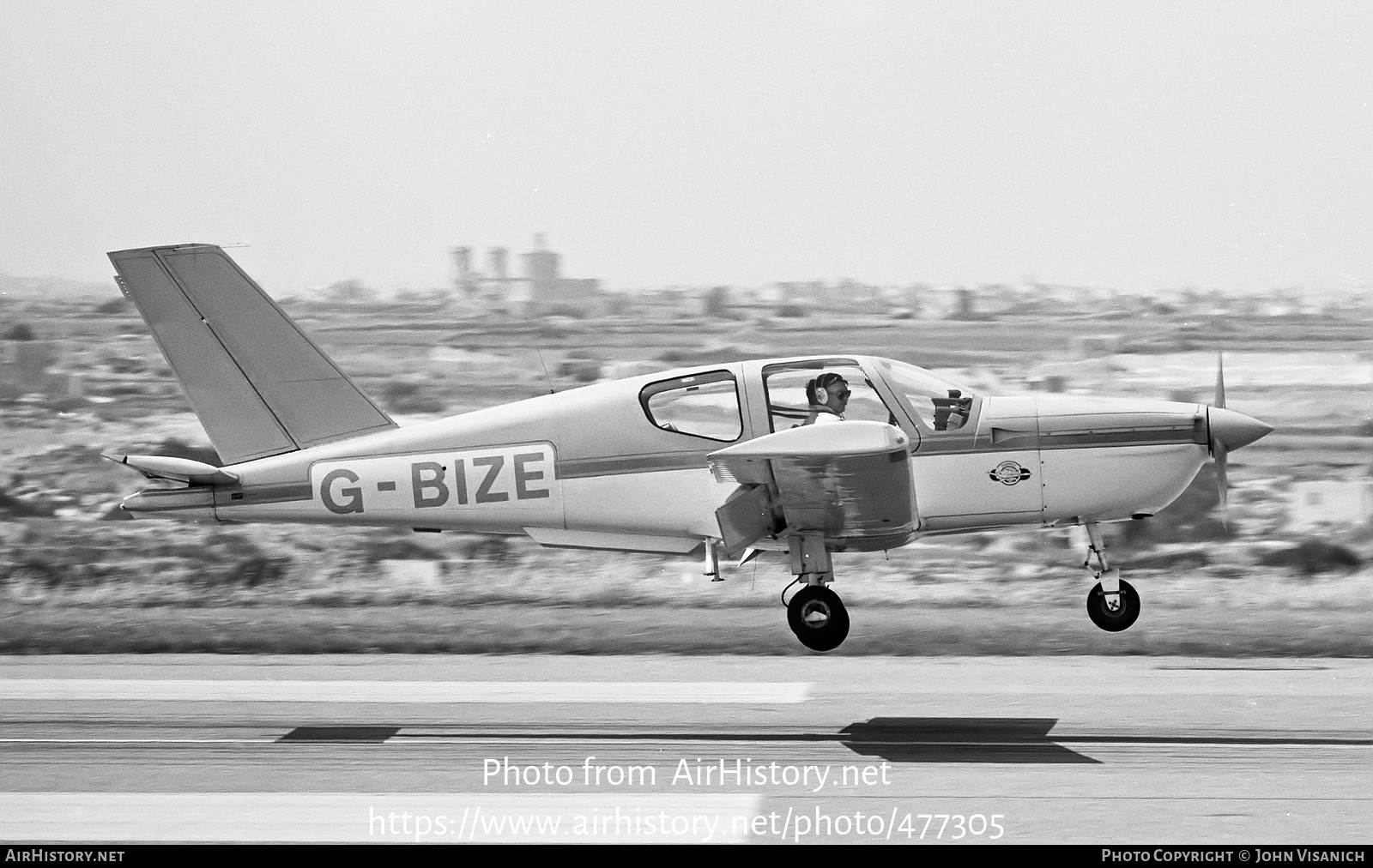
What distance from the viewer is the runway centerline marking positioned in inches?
393

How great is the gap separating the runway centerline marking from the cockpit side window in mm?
2431

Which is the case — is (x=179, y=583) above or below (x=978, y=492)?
below

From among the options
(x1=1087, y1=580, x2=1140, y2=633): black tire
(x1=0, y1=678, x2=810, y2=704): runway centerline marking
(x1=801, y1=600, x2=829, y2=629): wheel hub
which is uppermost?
(x1=801, y1=600, x2=829, y2=629): wheel hub

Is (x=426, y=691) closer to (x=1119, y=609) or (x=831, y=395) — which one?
(x=831, y=395)

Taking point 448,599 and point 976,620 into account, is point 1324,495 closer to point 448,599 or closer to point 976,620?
point 976,620

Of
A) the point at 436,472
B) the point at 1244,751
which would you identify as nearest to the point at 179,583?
the point at 436,472

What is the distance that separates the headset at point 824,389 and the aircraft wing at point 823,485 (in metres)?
0.64

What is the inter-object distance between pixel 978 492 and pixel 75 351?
16449 mm

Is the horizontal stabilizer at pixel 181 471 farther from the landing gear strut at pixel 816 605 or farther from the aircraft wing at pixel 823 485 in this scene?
the landing gear strut at pixel 816 605

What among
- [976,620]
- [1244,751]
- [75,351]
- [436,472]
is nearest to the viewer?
[1244,751]

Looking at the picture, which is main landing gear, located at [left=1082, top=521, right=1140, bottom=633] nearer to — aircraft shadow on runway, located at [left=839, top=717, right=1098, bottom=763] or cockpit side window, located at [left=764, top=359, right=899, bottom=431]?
Result: aircraft shadow on runway, located at [left=839, top=717, right=1098, bottom=763]

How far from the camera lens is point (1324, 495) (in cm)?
1562

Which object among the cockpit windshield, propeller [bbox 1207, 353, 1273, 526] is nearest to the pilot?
the cockpit windshield

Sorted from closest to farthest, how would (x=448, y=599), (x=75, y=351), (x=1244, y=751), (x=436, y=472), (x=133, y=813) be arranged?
(x=133, y=813) < (x=1244, y=751) < (x=436, y=472) < (x=448, y=599) < (x=75, y=351)
